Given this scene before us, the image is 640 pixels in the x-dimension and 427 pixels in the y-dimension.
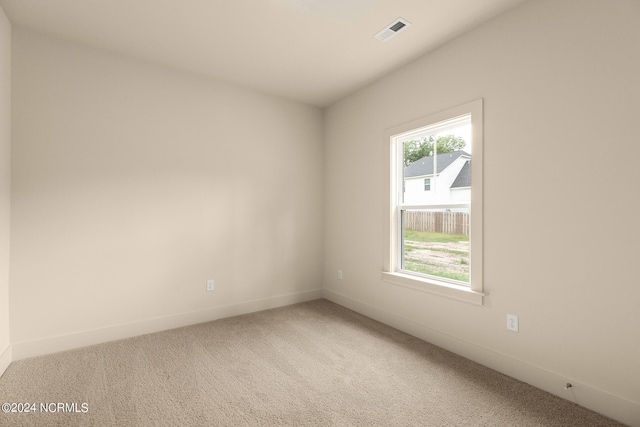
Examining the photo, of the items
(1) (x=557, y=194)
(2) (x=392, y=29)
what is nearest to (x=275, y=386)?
(1) (x=557, y=194)

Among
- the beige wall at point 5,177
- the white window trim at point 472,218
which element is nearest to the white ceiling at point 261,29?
the beige wall at point 5,177

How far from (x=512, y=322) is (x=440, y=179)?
1.33 meters

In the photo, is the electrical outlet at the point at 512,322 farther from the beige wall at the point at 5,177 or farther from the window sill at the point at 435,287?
the beige wall at the point at 5,177

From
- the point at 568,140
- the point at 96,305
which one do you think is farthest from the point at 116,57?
the point at 568,140

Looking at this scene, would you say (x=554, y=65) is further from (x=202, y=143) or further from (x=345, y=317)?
(x=202, y=143)

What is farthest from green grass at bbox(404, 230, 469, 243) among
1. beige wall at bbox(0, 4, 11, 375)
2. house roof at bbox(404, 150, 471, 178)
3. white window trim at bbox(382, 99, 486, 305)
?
beige wall at bbox(0, 4, 11, 375)

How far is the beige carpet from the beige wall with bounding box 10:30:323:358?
42 centimetres

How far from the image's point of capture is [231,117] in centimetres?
358

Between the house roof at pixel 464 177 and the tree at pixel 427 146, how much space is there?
19 centimetres

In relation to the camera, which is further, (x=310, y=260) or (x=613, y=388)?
(x=310, y=260)

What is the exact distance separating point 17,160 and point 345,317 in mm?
3372

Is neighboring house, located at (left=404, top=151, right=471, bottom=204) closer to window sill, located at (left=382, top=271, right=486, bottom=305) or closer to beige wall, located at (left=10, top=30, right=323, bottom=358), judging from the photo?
window sill, located at (left=382, top=271, right=486, bottom=305)

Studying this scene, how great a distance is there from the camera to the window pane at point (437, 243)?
2732mm

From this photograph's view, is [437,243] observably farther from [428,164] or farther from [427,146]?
[427,146]
